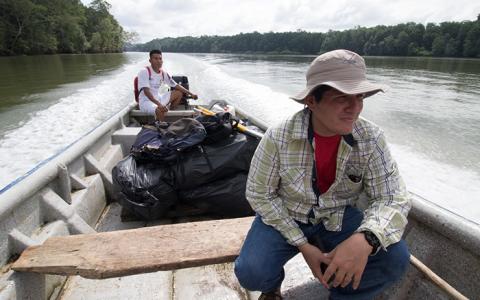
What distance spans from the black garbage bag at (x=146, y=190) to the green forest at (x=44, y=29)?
41437 mm

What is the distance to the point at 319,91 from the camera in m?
1.26

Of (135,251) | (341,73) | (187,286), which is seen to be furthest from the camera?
(187,286)

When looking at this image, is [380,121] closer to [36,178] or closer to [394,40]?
[36,178]

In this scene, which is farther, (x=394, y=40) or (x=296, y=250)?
(x=394, y=40)

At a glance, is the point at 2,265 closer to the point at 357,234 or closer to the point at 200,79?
the point at 357,234

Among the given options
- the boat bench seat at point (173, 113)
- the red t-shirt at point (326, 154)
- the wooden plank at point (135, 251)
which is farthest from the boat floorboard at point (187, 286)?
the boat bench seat at point (173, 113)

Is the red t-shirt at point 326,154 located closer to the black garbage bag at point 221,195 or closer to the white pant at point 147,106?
the black garbage bag at point 221,195

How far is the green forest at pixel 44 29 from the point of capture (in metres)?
35.9

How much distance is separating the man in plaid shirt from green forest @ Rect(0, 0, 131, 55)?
42751 millimetres

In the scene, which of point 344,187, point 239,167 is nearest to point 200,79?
point 239,167

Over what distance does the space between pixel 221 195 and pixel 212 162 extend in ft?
0.87

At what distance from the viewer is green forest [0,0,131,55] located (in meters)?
35.9

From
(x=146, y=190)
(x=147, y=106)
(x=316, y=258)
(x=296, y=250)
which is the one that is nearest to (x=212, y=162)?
(x=146, y=190)

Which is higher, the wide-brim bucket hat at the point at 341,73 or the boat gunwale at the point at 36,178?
the wide-brim bucket hat at the point at 341,73
